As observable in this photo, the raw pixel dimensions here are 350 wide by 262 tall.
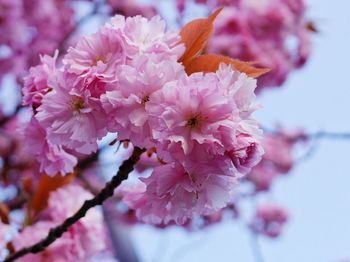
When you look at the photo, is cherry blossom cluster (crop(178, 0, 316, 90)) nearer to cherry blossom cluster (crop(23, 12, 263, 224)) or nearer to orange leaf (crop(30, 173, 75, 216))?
orange leaf (crop(30, 173, 75, 216))

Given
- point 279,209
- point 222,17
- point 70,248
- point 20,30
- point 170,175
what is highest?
point 170,175

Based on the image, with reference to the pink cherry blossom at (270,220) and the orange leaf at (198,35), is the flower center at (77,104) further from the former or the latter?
the pink cherry blossom at (270,220)

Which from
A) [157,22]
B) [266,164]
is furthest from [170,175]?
[266,164]

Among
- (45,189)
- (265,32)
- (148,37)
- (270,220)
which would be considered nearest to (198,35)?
(148,37)

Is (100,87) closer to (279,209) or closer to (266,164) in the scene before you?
(266,164)

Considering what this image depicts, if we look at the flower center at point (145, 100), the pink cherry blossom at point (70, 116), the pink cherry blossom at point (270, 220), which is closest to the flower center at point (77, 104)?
the pink cherry blossom at point (70, 116)
